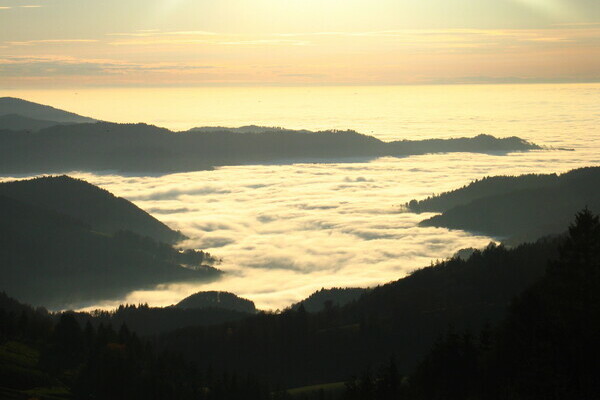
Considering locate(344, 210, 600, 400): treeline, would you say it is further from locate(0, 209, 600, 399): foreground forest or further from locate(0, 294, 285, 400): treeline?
locate(0, 294, 285, 400): treeline

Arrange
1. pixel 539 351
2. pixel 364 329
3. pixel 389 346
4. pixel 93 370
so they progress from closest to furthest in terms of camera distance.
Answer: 1. pixel 539 351
2. pixel 93 370
3. pixel 389 346
4. pixel 364 329

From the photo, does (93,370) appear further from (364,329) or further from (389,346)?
(364,329)

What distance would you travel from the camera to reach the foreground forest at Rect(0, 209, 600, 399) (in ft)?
194

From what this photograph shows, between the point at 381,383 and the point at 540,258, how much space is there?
99994 millimetres

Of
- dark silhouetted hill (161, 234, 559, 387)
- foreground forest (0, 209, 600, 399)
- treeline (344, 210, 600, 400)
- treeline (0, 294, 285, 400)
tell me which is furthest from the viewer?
dark silhouetted hill (161, 234, 559, 387)

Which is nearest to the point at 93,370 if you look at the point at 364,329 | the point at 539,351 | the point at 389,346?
the point at 539,351

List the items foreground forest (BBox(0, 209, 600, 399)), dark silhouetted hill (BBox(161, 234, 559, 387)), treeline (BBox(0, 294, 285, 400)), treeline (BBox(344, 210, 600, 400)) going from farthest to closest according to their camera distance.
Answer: dark silhouetted hill (BBox(161, 234, 559, 387))
treeline (BBox(0, 294, 285, 400))
foreground forest (BBox(0, 209, 600, 399))
treeline (BBox(344, 210, 600, 400))

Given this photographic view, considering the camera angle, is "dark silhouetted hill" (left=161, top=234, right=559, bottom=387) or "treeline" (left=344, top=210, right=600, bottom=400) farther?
"dark silhouetted hill" (left=161, top=234, right=559, bottom=387)

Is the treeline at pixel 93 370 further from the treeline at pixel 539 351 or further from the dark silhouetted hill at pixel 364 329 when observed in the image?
the treeline at pixel 539 351

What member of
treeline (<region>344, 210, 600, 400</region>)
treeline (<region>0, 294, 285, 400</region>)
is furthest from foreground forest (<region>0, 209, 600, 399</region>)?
treeline (<region>0, 294, 285, 400</region>)

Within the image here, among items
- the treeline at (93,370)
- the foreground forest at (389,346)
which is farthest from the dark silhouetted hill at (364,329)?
the treeline at (93,370)

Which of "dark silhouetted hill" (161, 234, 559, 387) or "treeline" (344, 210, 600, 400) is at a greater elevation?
"treeline" (344, 210, 600, 400)

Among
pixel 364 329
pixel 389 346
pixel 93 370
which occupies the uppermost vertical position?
pixel 93 370

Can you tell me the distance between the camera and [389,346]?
149m
